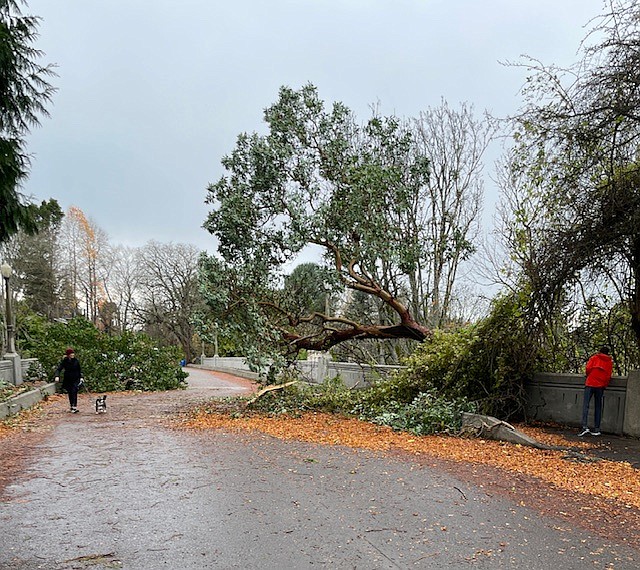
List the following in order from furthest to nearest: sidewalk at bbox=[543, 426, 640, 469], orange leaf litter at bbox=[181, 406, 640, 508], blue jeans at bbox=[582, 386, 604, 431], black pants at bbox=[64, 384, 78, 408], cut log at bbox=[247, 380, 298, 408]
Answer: black pants at bbox=[64, 384, 78, 408] < cut log at bbox=[247, 380, 298, 408] < blue jeans at bbox=[582, 386, 604, 431] < sidewalk at bbox=[543, 426, 640, 469] < orange leaf litter at bbox=[181, 406, 640, 508]

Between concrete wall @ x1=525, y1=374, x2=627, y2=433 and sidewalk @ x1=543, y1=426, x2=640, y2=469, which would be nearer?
sidewalk @ x1=543, y1=426, x2=640, y2=469

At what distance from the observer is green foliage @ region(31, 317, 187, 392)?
70.5 ft

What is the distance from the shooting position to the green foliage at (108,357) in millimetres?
21500

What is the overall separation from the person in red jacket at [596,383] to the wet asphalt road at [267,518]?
4.01 m

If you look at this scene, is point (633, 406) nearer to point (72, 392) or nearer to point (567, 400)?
point (567, 400)

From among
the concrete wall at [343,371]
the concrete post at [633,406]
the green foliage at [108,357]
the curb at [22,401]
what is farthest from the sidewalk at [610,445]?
the green foliage at [108,357]

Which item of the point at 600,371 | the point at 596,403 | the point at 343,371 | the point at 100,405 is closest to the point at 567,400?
the point at 596,403

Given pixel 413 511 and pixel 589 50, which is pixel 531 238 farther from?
pixel 413 511

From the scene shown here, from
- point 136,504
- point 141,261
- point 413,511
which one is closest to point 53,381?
point 136,504

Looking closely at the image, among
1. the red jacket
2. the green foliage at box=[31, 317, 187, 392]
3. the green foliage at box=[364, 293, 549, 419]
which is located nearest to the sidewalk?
the red jacket

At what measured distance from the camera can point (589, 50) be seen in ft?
28.7

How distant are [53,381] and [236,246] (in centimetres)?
1065

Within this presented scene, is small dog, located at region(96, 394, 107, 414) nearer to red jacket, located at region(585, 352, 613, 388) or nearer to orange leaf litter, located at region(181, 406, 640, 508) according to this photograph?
orange leaf litter, located at region(181, 406, 640, 508)

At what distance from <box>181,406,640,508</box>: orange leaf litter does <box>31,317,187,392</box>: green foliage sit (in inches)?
379
